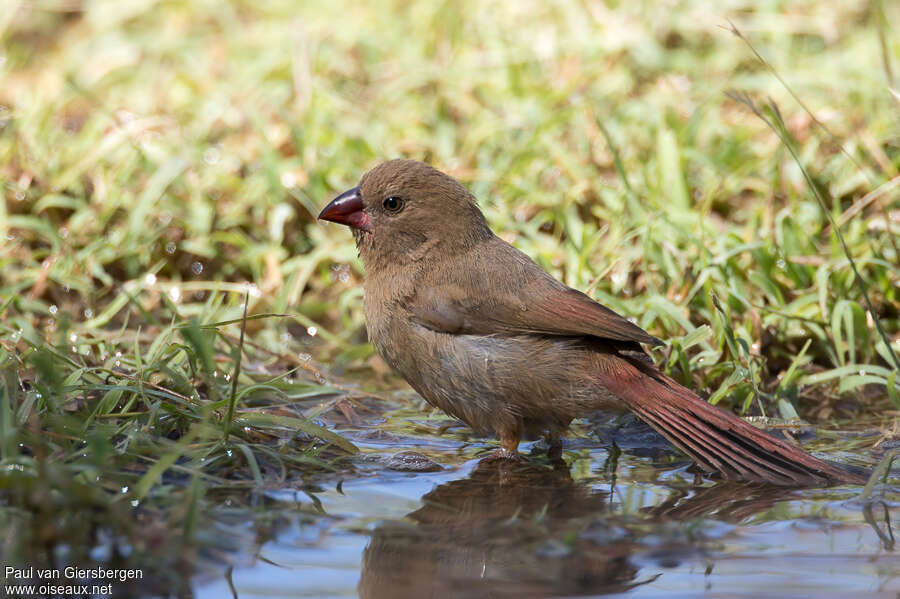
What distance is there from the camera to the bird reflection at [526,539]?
9.04ft

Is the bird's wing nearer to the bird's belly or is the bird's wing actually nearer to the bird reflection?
the bird's belly

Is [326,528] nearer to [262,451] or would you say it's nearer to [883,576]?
[262,451]

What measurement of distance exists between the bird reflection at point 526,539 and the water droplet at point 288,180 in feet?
9.16

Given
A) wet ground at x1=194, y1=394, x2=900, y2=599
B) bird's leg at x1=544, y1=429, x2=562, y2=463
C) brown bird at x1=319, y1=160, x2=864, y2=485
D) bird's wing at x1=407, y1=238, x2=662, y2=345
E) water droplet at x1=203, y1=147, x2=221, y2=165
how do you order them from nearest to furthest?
wet ground at x1=194, y1=394, x2=900, y2=599 → brown bird at x1=319, y1=160, x2=864, y2=485 → bird's wing at x1=407, y1=238, x2=662, y2=345 → bird's leg at x1=544, y1=429, x2=562, y2=463 → water droplet at x1=203, y1=147, x2=221, y2=165

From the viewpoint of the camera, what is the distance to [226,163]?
6273 mm

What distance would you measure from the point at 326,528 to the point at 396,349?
111cm

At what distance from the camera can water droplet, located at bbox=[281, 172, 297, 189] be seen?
604 centimetres

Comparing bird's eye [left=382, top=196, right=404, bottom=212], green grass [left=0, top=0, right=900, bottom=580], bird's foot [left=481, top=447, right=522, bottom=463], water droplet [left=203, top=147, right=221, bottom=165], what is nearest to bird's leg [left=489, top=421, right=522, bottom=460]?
bird's foot [left=481, top=447, right=522, bottom=463]

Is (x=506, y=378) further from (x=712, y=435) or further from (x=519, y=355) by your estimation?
(x=712, y=435)

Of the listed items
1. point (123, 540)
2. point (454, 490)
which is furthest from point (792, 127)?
point (123, 540)

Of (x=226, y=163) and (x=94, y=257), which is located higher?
(x=226, y=163)

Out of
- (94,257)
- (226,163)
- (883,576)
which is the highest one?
(226,163)

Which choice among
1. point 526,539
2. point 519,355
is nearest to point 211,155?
point 519,355

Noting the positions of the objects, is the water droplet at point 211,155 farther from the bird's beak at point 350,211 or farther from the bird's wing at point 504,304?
the bird's wing at point 504,304
